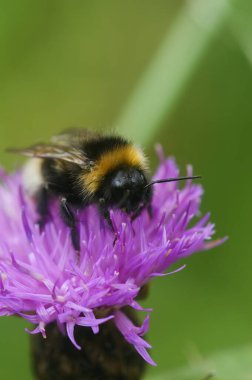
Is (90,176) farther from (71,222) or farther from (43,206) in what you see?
(43,206)

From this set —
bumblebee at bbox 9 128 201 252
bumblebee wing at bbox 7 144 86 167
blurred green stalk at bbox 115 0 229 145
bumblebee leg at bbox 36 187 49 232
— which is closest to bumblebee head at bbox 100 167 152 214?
bumblebee at bbox 9 128 201 252

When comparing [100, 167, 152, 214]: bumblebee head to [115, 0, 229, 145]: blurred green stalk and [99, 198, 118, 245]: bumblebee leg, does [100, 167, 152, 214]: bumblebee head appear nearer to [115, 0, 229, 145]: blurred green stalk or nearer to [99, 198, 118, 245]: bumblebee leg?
[99, 198, 118, 245]: bumblebee leg

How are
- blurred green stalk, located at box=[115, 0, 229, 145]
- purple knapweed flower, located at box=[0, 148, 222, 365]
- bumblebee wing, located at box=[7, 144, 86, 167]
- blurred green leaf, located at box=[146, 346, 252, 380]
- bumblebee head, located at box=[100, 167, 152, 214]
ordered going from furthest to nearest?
blurred green stalk, located at box=[115, 0, 229, 145] → blurred green leaf, located at box=[146, 346, 252, 380] → bumblebee wing, located at box=[7, 144, 86, 167] → bumblebee head, located at box=[100, 167, 152, 214] → purple knapweed flower, located at box=[0, 148, 222, 365]

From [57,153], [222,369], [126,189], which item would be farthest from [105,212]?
[222,369]

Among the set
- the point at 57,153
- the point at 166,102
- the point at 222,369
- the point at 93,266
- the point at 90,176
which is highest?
the point at 166,102

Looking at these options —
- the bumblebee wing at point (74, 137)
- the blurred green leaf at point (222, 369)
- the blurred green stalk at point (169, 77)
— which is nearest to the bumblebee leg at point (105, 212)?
the bumblebee wing at point (74, 137)

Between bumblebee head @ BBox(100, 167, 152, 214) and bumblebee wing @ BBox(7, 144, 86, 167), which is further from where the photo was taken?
bumblebee wing @ BBox(7, 144, 86, 167)

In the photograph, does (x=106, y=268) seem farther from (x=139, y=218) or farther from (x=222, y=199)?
(x=222, y=199)
